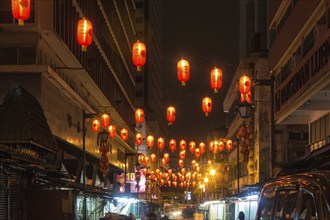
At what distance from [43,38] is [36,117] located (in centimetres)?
558

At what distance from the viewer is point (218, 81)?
2491 centimetres

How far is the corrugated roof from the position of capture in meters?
20.8

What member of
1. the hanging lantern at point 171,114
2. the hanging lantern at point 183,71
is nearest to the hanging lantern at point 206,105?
the hanging lantern at point 171,114

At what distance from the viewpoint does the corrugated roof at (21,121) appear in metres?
20.8

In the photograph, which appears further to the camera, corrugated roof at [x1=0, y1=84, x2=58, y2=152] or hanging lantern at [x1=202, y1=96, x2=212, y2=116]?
hanging lantern at [x1=202, y1=96, x2=212, y2=116]

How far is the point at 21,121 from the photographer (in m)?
21.1

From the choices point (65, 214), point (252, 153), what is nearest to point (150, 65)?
point (252, 153)

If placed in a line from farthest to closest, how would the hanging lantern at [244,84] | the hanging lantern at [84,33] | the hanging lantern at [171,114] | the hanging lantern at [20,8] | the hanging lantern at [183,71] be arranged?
the hanging lantern at [171,114] → the hanging lantern at [244,84] → the hanging lantern at [183,71] → the hanging lantern at [84,33] → the hanging lantern at [20,8]

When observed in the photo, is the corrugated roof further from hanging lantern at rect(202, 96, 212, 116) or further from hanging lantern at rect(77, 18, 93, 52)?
hanging lantern at rect(202, 96, 212, 116)

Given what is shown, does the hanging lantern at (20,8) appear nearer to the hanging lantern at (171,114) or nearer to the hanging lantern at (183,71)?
the hanging lantern at (183,71)

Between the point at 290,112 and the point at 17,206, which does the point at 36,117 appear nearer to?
the point at 17,206

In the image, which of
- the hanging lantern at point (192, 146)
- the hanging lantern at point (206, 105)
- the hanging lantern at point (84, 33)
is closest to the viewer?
the hanging lantern at point (84, 33)

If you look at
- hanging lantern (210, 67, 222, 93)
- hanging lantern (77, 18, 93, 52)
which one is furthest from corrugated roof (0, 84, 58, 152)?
hanging lantern (210, 67, 222, 93)

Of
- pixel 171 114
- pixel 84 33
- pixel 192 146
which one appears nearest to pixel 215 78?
pixel 84 33
